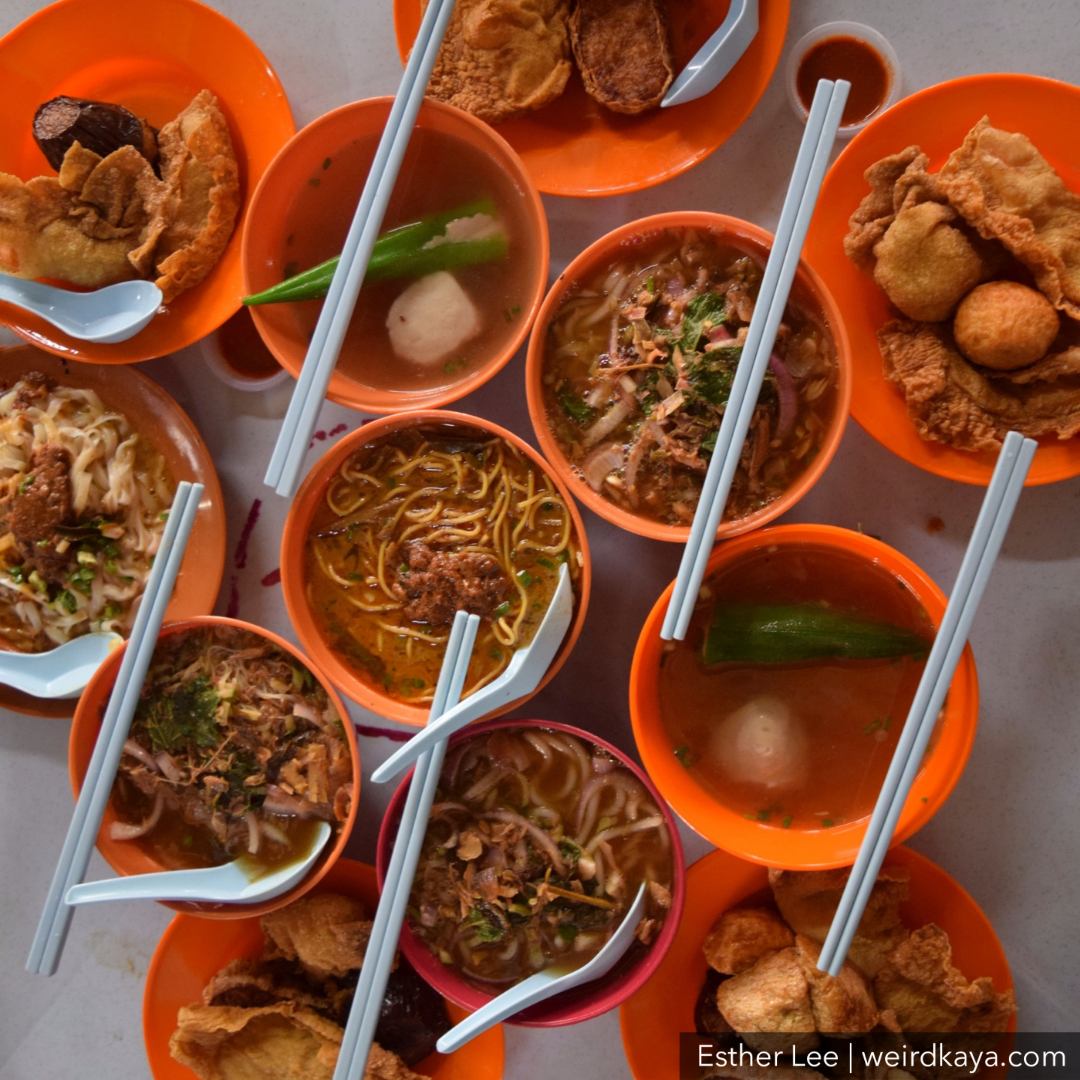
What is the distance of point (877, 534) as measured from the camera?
7.87ft

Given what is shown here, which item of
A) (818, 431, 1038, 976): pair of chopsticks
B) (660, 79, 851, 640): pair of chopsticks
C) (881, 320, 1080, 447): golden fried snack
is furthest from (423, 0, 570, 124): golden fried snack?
(818, 431, 1038, 976): pair of chopsticks

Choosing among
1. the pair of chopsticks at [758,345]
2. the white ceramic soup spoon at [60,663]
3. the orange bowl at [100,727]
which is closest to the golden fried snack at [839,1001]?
the pair of chopsticks at [758,345]

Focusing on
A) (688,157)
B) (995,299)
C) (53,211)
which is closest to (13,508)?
(53,211)

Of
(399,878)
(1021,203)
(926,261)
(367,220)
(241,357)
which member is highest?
(367,220)

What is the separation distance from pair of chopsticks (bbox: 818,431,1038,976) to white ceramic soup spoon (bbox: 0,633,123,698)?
6.62 ft

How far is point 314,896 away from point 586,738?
90cm

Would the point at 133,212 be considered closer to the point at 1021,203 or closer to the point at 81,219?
the point at 81,219

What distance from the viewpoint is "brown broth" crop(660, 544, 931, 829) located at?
2.17m

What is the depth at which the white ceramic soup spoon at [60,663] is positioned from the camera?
7.70 ft

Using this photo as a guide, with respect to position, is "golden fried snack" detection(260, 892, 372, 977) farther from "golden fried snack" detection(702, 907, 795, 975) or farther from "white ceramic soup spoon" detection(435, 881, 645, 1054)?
"golden fried snack" detection(702, 907, 795, 975)

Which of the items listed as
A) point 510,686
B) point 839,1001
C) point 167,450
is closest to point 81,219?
point 167,450

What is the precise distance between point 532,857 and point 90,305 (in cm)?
193

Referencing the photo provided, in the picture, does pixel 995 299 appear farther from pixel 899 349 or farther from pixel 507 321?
pixel 507 321

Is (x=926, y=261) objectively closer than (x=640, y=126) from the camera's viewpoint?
Yes
